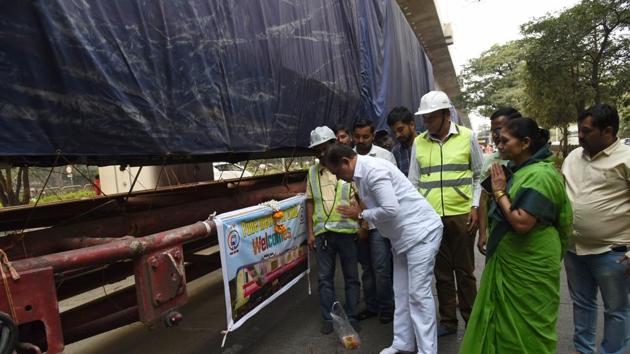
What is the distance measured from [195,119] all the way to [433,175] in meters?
1.78

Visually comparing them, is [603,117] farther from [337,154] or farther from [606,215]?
[337,154]

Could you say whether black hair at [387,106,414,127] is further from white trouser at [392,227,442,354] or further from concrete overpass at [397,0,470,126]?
concrete overpass at [397,0,470,126]

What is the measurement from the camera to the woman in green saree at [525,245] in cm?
201

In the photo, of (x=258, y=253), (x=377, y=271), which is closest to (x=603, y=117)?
(x=377, y=271)

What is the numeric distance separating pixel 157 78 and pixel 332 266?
6.63ft

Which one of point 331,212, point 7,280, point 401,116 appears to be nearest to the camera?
point 7,280

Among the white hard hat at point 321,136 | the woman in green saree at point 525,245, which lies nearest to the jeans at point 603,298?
the woman in green saree at point 525,245

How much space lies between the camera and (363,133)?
373 centimetres

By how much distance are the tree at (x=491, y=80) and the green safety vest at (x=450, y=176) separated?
31.3 metres

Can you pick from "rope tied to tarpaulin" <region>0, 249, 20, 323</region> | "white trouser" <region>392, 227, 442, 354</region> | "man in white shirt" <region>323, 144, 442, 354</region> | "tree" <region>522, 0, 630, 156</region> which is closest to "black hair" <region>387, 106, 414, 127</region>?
"man in white shirt" <region>323, 144, 442, 354</region>

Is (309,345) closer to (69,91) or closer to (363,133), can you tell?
(363,133)

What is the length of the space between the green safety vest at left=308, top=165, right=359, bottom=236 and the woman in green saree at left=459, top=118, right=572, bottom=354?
1.32 m

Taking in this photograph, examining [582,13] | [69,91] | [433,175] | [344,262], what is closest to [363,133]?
[433,175]

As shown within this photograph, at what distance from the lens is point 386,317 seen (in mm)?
3590
